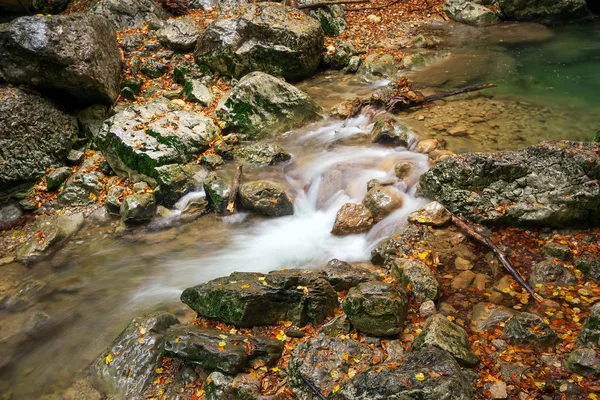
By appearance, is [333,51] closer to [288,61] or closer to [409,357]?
[288,61]

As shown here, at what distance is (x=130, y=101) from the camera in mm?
10453

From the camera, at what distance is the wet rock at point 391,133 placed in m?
8.41

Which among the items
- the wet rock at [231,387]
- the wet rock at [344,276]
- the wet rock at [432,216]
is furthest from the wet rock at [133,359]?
the wet rock at [432,216]

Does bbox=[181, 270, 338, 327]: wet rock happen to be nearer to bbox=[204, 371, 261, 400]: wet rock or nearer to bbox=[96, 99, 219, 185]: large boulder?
bbox=[204, 371, 261, 400]: wet rock

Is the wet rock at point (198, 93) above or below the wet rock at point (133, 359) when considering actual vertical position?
above

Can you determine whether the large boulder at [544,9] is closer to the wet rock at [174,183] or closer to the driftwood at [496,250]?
the driftwood at [496,250]

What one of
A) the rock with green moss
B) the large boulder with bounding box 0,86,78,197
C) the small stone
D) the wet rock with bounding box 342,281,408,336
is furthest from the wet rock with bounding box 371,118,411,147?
the large boulder with bounding box 0,86,78,197

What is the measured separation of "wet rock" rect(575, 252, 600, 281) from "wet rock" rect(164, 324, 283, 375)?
12.2ft

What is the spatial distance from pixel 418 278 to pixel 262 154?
4.73 meters

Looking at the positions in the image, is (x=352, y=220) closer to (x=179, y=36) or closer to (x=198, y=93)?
(x=198, y=93)

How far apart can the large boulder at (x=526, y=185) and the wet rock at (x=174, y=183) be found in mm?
4607

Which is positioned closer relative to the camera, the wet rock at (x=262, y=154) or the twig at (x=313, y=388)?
the twig at (x=313, y=388)

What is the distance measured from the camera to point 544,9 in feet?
48.2

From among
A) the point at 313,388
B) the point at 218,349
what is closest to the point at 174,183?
the point at 218,349
